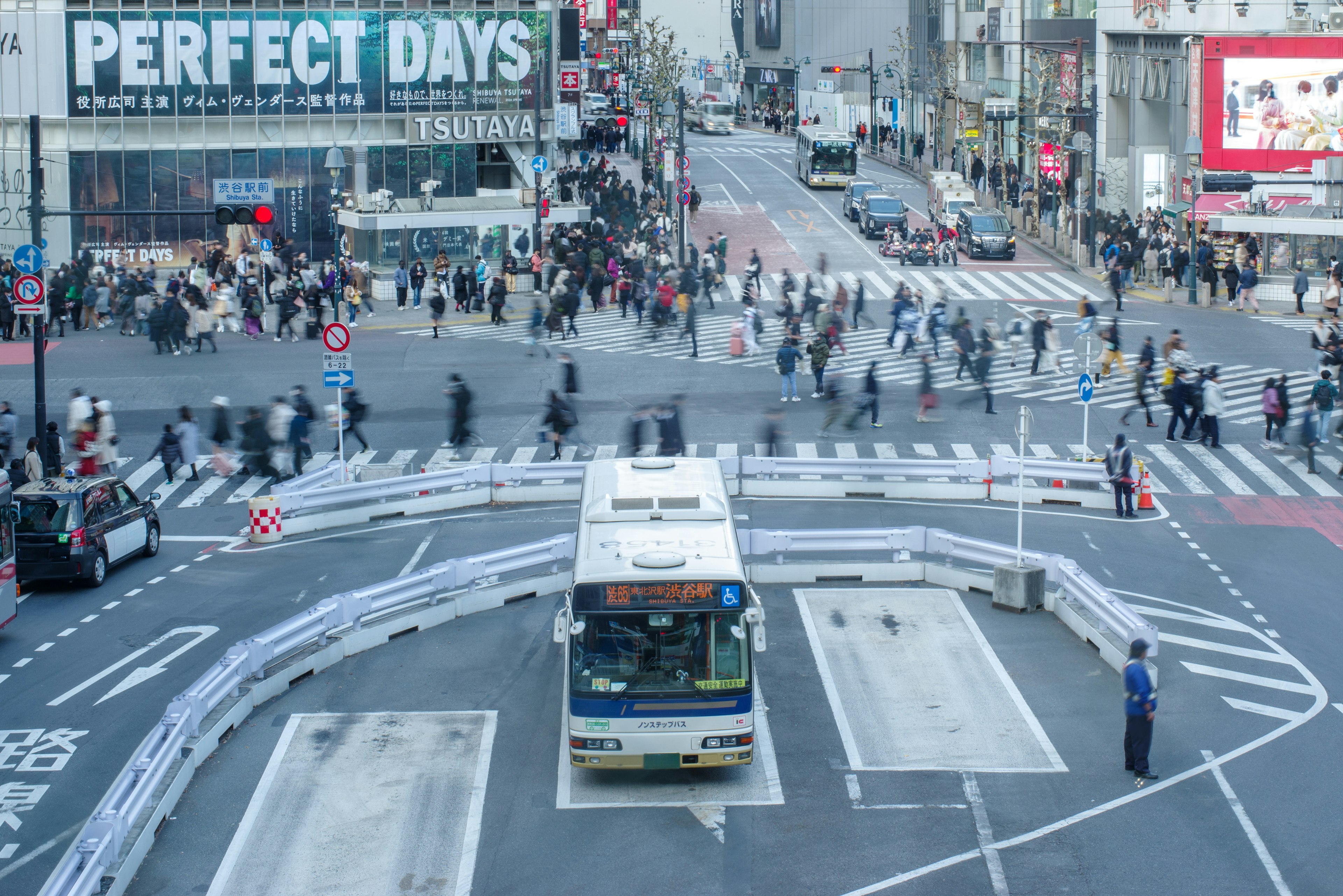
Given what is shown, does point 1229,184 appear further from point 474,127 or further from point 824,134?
point 824,134

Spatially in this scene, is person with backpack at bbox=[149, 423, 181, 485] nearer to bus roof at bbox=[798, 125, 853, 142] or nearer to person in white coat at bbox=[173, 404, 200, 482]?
person in white coat at bbox=[173, 404, 200, 482]

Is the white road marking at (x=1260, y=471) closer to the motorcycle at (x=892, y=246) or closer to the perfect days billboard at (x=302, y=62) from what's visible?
the motorcycle at (x=892, y=246)

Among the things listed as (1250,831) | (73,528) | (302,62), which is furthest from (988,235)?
(1250,831)

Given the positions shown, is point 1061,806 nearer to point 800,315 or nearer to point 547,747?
point 547,747

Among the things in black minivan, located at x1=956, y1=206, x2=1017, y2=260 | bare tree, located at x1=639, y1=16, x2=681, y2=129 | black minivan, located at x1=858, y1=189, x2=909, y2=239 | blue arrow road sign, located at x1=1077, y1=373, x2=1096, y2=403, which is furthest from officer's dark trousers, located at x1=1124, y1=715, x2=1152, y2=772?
bare tree, located at x1=639, y1=16, x2=681, y2=129

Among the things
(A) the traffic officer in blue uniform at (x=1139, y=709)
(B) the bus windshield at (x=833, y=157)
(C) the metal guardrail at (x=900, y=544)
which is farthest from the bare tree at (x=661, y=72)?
(A) the traffic officer in blue uniform at (x=1139, y=709)

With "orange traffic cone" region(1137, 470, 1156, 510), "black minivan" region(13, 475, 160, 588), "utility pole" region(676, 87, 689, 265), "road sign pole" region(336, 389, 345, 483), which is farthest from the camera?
"utility pole" region(676, 87, 689, 265)
